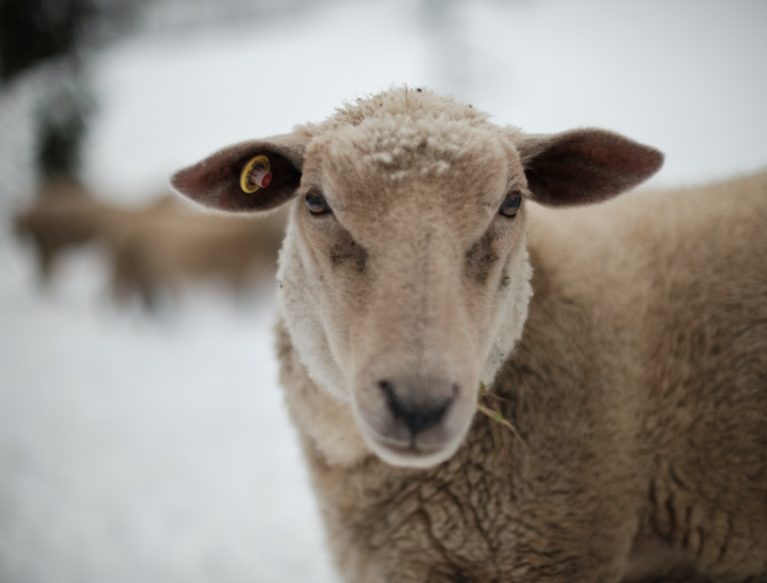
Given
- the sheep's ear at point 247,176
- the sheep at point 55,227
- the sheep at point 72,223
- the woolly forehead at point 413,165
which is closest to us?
the woolly forehead at point 413,165

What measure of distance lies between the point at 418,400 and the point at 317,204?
793 mm

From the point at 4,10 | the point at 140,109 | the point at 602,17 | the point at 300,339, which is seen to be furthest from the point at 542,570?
the point at 602,17

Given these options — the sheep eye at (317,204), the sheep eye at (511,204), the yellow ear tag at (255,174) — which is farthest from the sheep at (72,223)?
the sheep eye at (511,204)

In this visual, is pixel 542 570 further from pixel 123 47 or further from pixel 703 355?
pixel 123 47

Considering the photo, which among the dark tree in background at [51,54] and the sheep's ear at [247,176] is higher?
the dark tree in background at [51,54]

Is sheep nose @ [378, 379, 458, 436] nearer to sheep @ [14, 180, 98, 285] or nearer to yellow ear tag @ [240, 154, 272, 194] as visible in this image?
yellow ear tag @ [240, 154, 272, 194]

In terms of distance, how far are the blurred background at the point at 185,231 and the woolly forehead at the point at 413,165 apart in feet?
1.33

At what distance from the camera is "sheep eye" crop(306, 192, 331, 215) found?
1.85 metres

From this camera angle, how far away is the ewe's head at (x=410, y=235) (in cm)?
147

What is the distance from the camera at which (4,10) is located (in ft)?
44.4

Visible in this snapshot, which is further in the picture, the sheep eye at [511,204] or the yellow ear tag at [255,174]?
the yellow ear tag at [255,174]

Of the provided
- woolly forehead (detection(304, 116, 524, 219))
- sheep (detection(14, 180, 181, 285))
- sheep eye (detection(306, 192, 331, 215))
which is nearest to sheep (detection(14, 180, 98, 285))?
sheep (detection(14, 180, 181, 285))

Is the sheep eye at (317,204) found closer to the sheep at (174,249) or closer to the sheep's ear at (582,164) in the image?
the sheep's ear at (582,164)

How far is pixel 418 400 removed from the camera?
140cm
